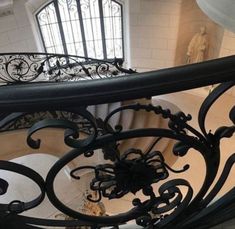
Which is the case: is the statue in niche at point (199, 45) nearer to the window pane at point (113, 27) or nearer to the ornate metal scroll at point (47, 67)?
the ornate metal scroll at point (47, 67)

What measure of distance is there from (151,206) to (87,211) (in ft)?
17.2

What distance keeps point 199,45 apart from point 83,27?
10.1ft

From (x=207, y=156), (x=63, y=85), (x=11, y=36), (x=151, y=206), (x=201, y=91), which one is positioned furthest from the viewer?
(x=11, y=36)

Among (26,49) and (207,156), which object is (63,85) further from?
(26,49)

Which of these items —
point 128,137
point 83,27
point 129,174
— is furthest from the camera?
point 83,27

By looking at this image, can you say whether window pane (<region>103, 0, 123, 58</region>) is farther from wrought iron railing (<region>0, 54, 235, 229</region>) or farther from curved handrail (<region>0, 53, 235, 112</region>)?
curved handrail (<region>0, 53, 235, 112</region>)

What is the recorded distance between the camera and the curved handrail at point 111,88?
36.5 inches

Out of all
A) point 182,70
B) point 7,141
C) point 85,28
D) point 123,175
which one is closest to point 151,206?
point 123,175

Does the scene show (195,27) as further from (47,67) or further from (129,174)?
(129,174)

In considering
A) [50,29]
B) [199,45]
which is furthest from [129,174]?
[50,29]

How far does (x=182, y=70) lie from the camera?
974 millimetres

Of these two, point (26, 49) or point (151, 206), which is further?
point (26, 49)

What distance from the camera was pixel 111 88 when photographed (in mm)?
945

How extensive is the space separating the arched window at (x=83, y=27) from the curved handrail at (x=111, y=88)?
819 centimetres
